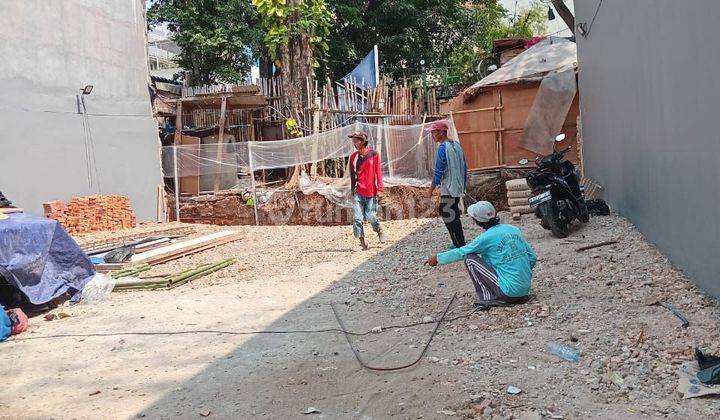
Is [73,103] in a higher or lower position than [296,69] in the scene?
lower

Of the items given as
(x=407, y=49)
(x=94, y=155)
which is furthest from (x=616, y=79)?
(x=407, y=49)

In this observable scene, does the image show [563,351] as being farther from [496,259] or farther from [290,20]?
[290,20]

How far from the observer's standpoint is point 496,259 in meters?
5.04

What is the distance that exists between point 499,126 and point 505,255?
9611mm

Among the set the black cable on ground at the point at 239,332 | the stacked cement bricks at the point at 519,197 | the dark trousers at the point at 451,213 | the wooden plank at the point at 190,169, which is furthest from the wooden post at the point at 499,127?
the black cable on ground at the point at 239,332

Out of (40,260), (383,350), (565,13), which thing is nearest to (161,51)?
(565,13)

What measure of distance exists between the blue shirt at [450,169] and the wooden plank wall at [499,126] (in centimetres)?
717

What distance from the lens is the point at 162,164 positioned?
15586 mm

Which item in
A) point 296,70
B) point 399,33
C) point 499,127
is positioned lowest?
point 499,127

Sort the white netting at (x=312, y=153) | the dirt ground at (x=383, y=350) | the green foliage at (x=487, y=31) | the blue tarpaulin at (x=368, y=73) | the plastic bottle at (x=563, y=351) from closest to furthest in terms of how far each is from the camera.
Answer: the dirt ground at (x=383, y=350) < the plastic bottle at (x=563, y=351) < the white netting at (x=312, y=153) < the blue tarpaulin at (x=368, y=73) < the green foliage at (x=487, y=31)

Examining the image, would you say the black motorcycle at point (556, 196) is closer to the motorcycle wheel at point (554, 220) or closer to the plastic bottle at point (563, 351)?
the motorcycle wheel at point (554, 220)

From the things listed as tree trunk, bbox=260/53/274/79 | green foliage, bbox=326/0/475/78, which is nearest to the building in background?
tree trunk, bbox=260/53/274/79

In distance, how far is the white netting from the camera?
13.7 metres

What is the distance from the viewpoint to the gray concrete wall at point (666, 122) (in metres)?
4.39
